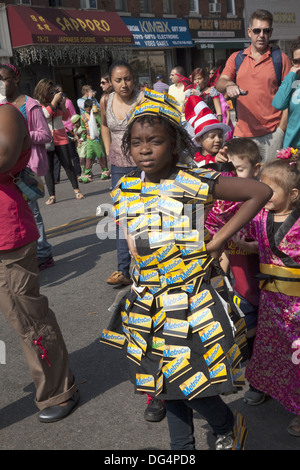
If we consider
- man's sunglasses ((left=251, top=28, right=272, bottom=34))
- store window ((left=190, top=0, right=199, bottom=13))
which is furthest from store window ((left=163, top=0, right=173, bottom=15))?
man's sunglasses ((left=251, top=28, right=272, bottom=34))

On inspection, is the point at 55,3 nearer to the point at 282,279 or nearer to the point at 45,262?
the point at 45,262

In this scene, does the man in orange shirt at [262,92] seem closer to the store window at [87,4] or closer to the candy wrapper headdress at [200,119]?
the candy wrapper headdress at [200,119]

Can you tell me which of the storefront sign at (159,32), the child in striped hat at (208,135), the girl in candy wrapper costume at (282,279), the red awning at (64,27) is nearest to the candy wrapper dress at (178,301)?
the girl in candy wrapper costume at (282,279)

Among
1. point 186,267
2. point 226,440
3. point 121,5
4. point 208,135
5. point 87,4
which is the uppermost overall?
point 121,5

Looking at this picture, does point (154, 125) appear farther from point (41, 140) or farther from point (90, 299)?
point (41, 140)

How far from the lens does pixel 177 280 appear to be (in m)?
2.38

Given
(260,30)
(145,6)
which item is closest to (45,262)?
(260,30)

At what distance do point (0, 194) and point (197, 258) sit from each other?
128 cm

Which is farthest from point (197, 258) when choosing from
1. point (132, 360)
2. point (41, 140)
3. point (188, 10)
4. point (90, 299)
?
point (188, 10)

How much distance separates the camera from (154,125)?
2.40 meters

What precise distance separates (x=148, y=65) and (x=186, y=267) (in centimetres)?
2621

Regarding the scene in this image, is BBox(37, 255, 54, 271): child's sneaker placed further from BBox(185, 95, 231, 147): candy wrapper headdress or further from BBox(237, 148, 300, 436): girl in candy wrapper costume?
BBox(237, 148, 300, 436): girl in candy wrapper costume

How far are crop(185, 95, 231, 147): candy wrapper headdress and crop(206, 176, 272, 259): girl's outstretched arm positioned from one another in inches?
67.6

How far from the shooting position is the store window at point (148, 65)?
26.5 m
